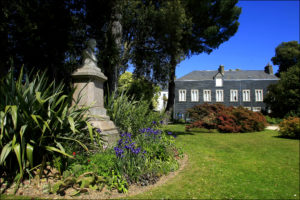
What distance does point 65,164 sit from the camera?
3385 millimetres

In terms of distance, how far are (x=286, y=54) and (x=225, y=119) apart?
33234mm

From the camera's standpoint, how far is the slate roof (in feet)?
98.3

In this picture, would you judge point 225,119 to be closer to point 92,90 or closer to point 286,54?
point 92,90

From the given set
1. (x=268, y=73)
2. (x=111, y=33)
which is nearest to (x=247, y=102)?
(x=268, y=73)

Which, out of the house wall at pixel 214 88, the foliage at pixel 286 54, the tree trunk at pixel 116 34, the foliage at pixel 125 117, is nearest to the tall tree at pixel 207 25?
the tree trunk at pixel 116 34

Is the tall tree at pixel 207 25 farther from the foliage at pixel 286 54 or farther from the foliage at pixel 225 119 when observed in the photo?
the foliage at pixel 286 54

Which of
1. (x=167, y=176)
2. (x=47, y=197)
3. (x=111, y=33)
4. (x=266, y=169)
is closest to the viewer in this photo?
(x=47, y=197)

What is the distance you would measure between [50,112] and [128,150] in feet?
5.16

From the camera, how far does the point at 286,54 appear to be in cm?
3712

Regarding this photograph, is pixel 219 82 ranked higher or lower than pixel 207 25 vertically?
lower

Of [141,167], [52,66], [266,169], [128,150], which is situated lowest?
[266,169]

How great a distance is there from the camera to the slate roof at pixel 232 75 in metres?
30.0

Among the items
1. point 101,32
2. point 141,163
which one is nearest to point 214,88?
point 101,32

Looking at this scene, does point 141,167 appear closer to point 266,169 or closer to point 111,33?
point 266,169
